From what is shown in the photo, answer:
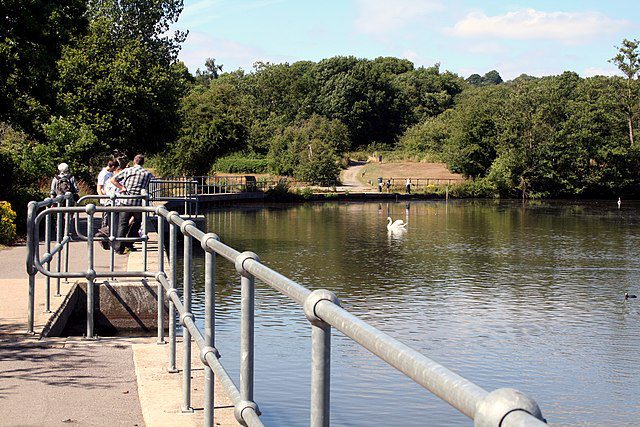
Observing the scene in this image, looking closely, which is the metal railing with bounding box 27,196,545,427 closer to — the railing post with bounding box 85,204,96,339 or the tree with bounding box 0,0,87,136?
the railing post with bounding box 85,204,96,339

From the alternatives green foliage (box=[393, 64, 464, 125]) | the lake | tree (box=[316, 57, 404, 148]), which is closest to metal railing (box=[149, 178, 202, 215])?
the lake

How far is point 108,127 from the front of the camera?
41062 mm

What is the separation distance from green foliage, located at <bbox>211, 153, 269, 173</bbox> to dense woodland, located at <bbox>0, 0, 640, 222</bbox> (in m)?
0.12

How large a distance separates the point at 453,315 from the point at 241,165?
6675 cm

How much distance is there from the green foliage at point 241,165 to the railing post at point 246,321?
8014 cm

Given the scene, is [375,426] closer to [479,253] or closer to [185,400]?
[185,400]

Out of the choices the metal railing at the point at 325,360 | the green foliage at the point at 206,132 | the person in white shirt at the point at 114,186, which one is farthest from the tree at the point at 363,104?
the metal railing at the point at 325,360

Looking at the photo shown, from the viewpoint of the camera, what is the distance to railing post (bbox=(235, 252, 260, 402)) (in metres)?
3.64

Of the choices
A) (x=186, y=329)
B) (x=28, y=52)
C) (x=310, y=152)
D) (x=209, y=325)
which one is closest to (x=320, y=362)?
(x=209, y=325)

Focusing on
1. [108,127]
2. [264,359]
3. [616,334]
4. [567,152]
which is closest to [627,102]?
[567,152]

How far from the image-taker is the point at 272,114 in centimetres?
10625

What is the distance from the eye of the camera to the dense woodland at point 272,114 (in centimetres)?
2756

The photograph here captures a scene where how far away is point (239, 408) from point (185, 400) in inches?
100

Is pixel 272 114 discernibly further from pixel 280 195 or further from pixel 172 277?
pixel 172 277
